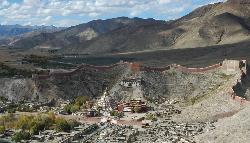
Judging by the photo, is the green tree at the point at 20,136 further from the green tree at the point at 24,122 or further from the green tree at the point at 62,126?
the green tree at the point at 62,126

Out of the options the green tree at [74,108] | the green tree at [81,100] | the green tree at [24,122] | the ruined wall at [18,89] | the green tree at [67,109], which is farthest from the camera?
the ruined wall at [18,89]

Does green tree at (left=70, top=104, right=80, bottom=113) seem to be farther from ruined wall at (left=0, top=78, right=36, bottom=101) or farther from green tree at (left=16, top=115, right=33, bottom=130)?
ruined wall at (left=0, top=78, right=36, bottom=101)

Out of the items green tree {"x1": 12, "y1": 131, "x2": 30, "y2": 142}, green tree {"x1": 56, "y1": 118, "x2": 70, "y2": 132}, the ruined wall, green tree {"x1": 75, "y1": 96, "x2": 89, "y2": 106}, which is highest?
the ruined wall

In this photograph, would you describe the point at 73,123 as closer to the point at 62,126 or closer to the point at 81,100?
the point at 62,126

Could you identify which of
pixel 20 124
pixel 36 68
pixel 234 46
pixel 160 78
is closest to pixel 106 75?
pixel 160 78

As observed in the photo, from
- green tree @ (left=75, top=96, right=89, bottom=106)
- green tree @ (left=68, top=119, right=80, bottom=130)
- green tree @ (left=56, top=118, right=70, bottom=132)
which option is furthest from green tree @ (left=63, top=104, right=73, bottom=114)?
green tree @ (left=56, top=118, right=70, bottom=132)

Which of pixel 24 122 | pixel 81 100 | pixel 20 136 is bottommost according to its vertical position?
pixel 20 136

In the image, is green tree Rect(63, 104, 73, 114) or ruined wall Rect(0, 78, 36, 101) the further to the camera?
ruined wall Rect(0, 78, 36, 101)

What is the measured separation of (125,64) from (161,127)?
1477 inches

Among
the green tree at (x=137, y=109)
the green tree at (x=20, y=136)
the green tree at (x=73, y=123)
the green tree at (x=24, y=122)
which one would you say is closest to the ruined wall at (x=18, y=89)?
the green tree at (x=24, y=122)

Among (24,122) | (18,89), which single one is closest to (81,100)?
(18,89)

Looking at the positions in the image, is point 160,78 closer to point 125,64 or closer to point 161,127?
point 125,64

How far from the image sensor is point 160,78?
10238 centimetres

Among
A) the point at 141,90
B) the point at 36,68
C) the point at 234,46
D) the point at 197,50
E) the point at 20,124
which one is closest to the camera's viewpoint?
the point at 20,124
